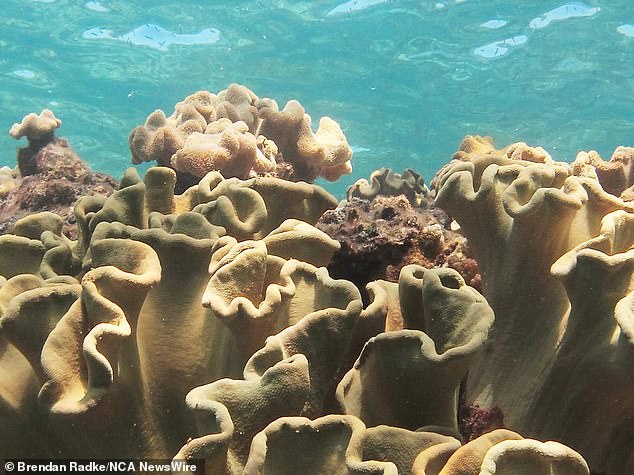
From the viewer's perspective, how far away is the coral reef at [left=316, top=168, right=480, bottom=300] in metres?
2.88

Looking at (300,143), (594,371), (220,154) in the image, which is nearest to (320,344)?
(594,371)

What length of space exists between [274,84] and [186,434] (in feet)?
77.7

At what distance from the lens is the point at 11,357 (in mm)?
1811

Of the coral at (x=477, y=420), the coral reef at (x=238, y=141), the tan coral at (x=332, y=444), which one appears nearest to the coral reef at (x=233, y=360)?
the tan coral at (x=332, y=444)

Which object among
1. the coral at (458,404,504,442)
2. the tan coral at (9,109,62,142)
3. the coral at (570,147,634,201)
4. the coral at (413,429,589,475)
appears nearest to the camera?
the coral at (413,429,589,475)

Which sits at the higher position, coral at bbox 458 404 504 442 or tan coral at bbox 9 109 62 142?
tan coral at bbox 9 109 62 142

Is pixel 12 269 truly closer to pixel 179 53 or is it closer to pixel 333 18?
pixel 333 18

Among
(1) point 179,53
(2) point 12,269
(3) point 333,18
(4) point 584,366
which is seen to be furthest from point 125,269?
(1) point 179,53

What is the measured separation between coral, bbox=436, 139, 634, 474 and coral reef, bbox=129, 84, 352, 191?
254cm

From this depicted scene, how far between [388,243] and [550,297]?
104 cm

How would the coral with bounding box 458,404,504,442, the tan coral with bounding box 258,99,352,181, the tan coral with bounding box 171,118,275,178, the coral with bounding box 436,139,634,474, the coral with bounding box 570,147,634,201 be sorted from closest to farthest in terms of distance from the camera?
1. the coral with bounding box 436,139,634,474
2. the coral with bounding box 458,404,504,442
3. the coral with bounding box 570,147,634,201
4. the tan coral with bounding box 171,118,275,178
5. the tan coral with bounding box 258,99,352,181

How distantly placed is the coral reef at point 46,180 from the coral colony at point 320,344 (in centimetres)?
225

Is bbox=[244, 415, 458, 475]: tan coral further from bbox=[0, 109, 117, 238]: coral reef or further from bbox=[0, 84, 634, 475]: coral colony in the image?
bbox=[0, 109, 117, 238]: coral reef

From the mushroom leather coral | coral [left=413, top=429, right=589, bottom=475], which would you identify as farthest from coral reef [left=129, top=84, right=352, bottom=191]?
coral [left=413, top=429, right=589, bottom=475]
